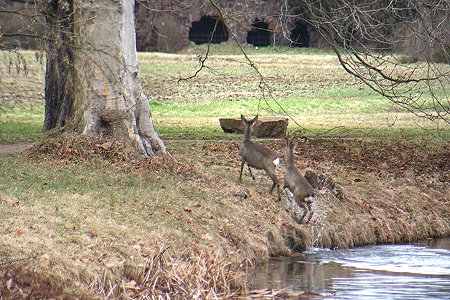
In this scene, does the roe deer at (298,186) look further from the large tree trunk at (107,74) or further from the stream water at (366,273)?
the large tree trunk at (107,74)

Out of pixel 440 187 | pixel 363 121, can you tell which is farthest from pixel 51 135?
pixel 363 121

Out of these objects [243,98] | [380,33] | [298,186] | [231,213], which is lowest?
[243,98]

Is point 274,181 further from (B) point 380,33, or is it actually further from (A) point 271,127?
(A) point 271,127

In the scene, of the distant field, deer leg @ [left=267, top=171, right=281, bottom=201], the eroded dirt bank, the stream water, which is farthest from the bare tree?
the distant field

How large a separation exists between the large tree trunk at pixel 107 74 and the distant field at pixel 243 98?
5.06 m

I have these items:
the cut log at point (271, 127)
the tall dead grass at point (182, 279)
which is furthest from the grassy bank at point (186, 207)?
the cut log at point (271, 127)

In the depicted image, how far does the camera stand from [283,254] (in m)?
13.2

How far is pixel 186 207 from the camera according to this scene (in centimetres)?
1272

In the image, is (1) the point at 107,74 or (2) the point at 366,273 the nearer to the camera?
(2) the point at 366,273

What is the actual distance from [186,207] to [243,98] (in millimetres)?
20150

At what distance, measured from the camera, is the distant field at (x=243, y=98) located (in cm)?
2394

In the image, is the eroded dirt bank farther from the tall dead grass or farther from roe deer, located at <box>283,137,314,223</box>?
roe deer, located at <box>283,137,314,223</box>

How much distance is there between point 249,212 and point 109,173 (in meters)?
2.24

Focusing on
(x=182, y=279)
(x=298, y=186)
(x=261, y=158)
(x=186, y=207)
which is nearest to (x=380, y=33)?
(x=261, y=158)
